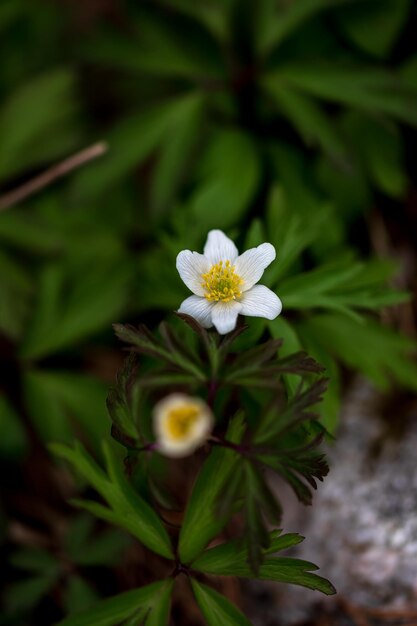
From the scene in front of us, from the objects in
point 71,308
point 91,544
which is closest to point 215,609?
point 91,544

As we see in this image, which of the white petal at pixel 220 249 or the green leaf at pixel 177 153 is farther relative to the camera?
the green leaf at pixel 177 153

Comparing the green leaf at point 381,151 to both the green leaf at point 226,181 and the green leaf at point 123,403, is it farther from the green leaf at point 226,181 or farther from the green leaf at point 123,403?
the green leaf at point 123,403

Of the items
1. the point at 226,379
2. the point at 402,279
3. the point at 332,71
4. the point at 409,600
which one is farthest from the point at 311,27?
the point at 409,600

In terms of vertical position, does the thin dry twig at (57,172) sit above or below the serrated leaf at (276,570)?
above

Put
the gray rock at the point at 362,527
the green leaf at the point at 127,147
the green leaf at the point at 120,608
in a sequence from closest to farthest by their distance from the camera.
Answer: the green leaf at the point at 120,608 → the gray rock at the point at 362,527 → the green leaf at the point at 127,147

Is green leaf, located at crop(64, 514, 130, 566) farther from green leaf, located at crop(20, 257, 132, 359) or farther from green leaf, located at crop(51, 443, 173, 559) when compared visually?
green leaf, located at crop(51, 443, 173, 559)

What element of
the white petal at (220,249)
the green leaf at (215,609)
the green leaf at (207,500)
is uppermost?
the white petal at (220,249)

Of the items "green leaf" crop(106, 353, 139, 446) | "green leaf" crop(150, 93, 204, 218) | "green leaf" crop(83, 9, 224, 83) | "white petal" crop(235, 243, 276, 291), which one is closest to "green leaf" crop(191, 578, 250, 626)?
"green leaf" crop(106, 353, 139, 446)

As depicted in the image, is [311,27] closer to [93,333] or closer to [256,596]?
[93,333]

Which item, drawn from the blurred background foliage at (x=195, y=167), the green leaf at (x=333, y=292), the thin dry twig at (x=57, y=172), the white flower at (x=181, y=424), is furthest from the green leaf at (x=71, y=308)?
the white flower at (x=181, y=424)
